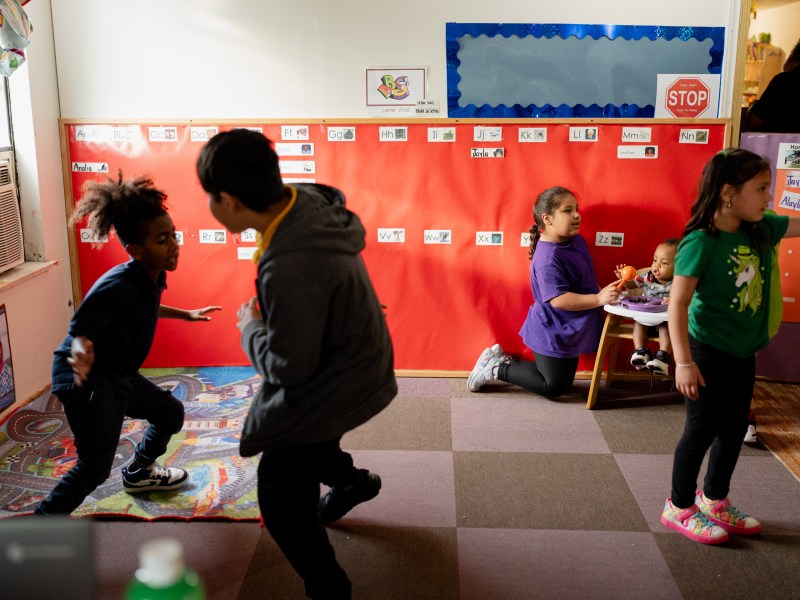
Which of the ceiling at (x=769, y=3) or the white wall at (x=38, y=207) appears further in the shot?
the ceiling at (x=769, y=3)

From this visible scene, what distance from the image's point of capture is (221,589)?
2.28m

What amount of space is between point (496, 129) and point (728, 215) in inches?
63.8

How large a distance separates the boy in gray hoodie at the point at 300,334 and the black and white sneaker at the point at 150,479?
103cm

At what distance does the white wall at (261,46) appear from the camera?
11.8ft

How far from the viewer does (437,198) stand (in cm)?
382

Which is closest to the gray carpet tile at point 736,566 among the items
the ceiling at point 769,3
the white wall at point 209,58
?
the white wall at point 209,58

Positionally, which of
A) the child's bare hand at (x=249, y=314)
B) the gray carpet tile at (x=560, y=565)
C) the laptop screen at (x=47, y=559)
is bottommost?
the gray carpet tile at (x=560, y=565)

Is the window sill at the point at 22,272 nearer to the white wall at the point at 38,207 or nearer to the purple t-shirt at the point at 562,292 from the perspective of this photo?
the white wall at the point at 38,207

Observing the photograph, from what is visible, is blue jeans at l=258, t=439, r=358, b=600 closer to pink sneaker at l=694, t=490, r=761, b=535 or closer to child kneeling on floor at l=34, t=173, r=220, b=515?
child kneeling on floor at l=34, t=173, r=220, b=515

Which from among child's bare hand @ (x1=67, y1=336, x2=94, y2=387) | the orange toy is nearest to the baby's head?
the orange toy

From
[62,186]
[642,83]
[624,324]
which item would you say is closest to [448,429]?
[624,324]

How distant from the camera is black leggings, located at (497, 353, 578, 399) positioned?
11.9 ft

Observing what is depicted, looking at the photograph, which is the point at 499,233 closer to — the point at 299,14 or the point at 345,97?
the point at 345,97

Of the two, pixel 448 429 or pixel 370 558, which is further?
pixel 448 429
